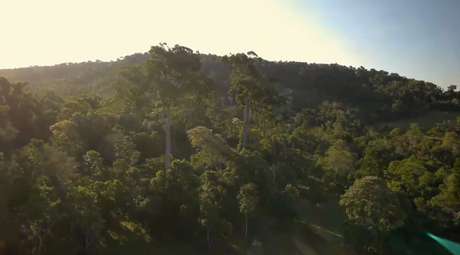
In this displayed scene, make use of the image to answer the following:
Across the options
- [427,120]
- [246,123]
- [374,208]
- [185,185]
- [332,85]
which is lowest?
[374,208]

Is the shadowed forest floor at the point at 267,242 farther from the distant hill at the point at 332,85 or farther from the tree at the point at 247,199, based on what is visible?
the distant hill at the point at 332,85

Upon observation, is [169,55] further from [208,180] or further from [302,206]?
[302,206]

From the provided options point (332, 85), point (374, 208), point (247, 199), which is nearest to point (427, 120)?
point (332, 85)

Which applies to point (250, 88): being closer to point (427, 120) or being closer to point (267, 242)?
point (267, 242)

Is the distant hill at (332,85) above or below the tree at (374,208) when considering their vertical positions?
above

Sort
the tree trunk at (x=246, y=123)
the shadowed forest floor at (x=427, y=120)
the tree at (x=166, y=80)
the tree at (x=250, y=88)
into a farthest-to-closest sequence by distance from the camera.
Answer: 1. the shadowed forest floor at (x=427, y=120)
2. the tree trunk at (x=246, y=123)
3. the tree at (x=250, y=88)
4. the tree at (x=166, y=80)

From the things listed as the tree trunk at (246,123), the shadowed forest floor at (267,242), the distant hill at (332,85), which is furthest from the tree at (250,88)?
the distant hill at (332,85)

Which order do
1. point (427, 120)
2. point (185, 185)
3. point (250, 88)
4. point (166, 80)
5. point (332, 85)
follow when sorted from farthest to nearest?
point (332, 85) < point (427, 120) < point (250, 88) < point (166, 80) < point (185, 185)

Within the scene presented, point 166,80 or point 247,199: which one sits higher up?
point 166,80

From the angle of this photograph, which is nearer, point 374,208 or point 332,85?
point 374,208

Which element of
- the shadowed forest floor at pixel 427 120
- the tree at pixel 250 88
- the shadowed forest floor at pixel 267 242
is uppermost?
the tree at pixel 250 88
